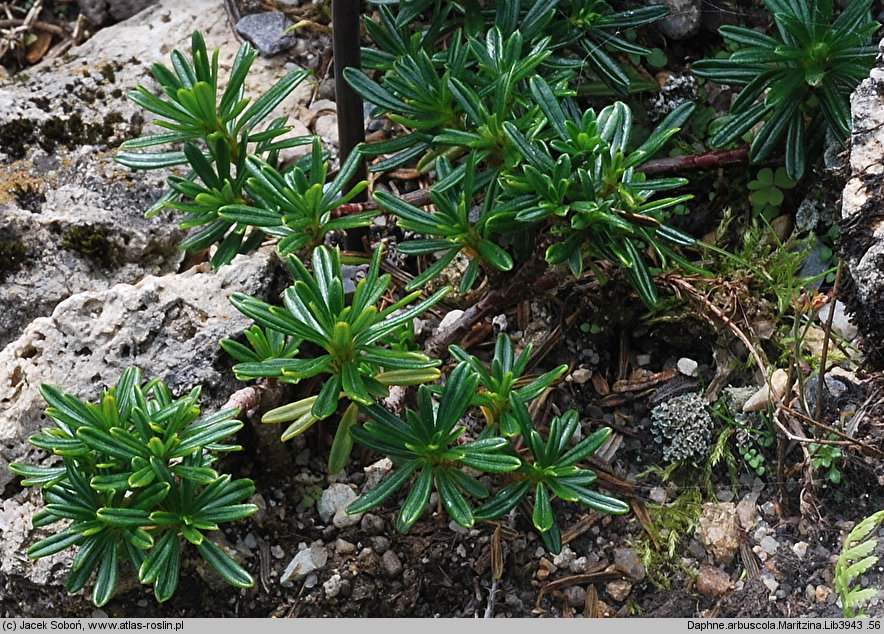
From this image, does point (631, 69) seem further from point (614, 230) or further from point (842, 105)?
point (614, 230)

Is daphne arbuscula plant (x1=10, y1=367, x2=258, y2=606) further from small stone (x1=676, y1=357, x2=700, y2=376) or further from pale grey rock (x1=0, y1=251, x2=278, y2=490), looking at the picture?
small stone (x1=676, y1=357, x2=700, y2=376)

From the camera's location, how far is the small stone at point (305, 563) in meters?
2.52

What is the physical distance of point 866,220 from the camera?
2.30 meters

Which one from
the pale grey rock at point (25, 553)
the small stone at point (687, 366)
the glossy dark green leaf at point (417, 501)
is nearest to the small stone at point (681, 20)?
the small stone at point (687, 366)

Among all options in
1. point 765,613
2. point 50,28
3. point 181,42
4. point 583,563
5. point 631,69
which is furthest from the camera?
point 50,28

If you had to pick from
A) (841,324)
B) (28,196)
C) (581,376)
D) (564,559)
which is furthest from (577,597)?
(28,196)

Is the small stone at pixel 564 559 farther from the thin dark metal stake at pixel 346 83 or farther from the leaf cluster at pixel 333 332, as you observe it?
the thin dark metal stake at pixel 346 83

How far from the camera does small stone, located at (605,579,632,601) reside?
247 centimetres

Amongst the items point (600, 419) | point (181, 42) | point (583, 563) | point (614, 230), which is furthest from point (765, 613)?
point (181, 42)

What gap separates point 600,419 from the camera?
9.02 ft

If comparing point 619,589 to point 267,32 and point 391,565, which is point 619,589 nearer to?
point 391,565

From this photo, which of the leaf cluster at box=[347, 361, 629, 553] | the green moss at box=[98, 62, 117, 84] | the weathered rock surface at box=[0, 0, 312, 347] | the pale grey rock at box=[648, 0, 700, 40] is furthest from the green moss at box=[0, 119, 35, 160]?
the pale grey rock at box=[648, 0, 700, 40]

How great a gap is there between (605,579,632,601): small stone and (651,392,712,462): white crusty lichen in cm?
38

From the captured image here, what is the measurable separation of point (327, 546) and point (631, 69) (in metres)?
1.84
